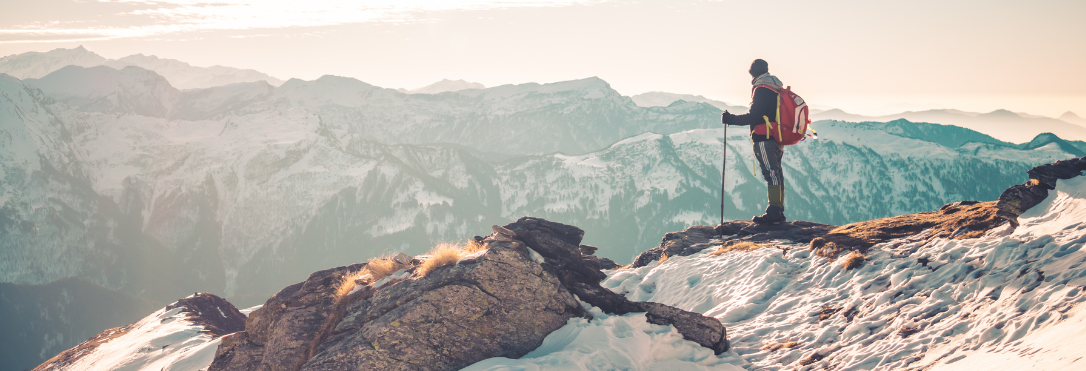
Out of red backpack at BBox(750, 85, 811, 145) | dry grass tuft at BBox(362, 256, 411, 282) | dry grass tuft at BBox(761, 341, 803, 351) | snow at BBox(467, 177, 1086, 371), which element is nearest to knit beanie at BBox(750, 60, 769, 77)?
red backpack at BBox(750, 85, 811, 145)

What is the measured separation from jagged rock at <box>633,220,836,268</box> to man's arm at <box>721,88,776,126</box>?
6.17 metres

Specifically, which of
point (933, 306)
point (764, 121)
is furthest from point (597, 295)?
point (764, 121)

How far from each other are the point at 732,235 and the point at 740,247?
5.59 m

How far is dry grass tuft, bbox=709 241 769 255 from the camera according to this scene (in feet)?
74.6

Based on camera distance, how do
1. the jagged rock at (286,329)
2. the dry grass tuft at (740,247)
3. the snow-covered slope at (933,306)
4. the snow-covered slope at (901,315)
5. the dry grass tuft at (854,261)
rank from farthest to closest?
the dry grass tuft at (740,247), the dry grass tuft at (854,261), the jagged rock at (286,329), the snow-covered slope at (901,315), the snow-covered slope at (933,306)

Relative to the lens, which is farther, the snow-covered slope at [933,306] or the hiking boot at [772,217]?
the hiking boot at [772,217]

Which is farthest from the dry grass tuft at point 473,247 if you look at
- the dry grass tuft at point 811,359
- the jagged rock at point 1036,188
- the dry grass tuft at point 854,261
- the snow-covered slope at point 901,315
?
the jagged rock at point 1036,188

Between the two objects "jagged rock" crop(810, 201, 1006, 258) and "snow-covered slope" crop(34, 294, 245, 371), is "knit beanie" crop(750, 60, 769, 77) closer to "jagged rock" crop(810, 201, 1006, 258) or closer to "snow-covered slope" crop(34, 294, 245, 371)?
"jagged rock" crop(810, 201, 1006, 258)

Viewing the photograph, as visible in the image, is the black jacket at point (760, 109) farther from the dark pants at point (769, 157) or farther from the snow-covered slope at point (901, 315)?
the snow-covered slope at point (901, 315)

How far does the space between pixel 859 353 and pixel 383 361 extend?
10.2 meters

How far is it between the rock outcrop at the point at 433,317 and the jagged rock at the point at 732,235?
42.5 ft

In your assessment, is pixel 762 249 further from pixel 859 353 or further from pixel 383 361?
pixel 383 361

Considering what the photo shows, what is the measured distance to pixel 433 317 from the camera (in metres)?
11.9

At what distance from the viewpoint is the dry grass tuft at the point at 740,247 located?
22.8m
